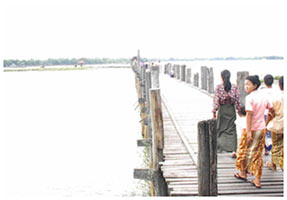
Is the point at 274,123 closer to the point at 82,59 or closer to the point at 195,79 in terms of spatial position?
the point at 195,79

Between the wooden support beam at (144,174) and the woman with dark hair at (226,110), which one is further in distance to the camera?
the wooden support beam at (144,174)

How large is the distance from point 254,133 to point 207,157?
115 cm

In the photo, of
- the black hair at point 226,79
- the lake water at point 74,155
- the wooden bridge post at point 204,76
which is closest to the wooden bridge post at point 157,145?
the black hair at point 226,79

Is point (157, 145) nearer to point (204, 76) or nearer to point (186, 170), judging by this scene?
point (186, 170)

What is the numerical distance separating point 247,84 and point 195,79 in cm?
1366

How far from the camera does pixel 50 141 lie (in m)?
16.0

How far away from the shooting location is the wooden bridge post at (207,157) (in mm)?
3407

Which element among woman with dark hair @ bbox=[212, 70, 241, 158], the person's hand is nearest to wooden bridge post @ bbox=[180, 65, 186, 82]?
woman with dark hair @ bbox=[212, 70, 241, 158]

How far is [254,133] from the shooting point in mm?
4441

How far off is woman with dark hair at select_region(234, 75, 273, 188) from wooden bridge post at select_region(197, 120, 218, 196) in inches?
40.6

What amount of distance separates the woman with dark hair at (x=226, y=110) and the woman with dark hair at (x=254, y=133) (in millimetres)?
920

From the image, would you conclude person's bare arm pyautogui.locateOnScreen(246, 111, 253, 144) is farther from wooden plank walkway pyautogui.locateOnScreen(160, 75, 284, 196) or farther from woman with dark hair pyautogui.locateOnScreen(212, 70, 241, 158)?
woman with dark hair pyautogui.locateOnScreen(212, 70, 241, 158)

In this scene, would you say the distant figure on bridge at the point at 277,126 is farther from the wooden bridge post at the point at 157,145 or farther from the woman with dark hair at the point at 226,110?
the wooden bridge post at the point at 157,145

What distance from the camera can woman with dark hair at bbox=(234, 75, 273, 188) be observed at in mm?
4352
